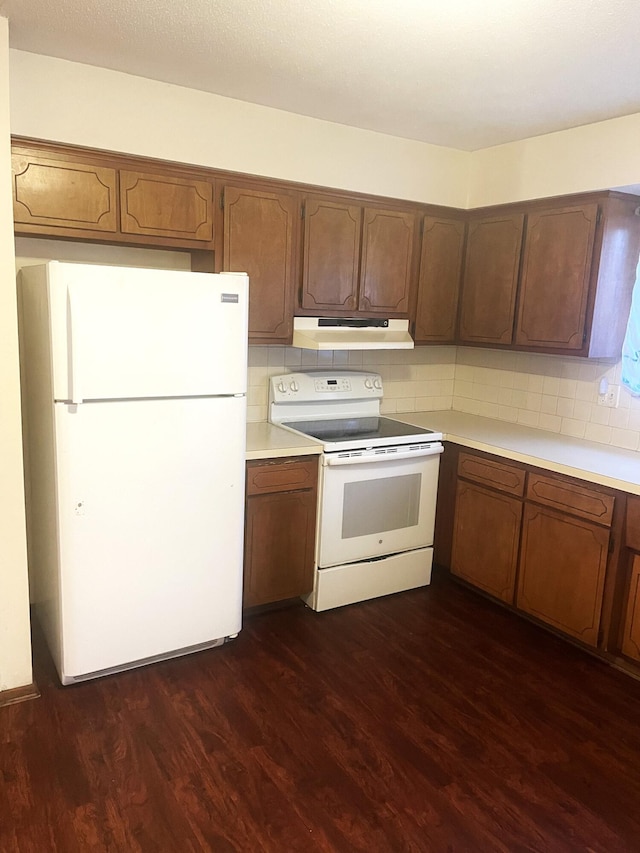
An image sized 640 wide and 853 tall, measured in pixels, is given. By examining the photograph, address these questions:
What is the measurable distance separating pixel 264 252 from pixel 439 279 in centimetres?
Result: 117

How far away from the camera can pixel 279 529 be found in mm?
3109

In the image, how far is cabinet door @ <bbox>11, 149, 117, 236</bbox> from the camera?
2.52 metres

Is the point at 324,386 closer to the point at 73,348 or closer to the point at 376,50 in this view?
the point at 73,348

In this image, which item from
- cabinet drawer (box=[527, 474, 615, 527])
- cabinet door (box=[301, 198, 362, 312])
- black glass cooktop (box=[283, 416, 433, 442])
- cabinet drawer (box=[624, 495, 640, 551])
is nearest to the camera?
cabinet drawer (box=[624, 495, 640, 551])

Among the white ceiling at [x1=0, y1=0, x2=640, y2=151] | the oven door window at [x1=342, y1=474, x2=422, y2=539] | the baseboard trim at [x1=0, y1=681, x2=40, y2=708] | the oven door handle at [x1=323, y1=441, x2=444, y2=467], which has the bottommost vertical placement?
the baseboard trim at [x1=0, y1=681, x2=40, y2=708]

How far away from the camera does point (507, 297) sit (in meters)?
3.54

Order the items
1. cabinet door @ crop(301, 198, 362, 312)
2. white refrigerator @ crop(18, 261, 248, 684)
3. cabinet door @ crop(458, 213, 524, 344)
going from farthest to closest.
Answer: cabinet door @ crop(458, 213, 524, 344) < cabinet door @ crop(301, 198, 362, 312) < white refrigerator @ crop(18, 261, 248, 684)

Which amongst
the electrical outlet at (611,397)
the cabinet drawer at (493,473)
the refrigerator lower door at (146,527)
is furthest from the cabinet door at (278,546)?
Answer: the electrical outlet at (611,397)

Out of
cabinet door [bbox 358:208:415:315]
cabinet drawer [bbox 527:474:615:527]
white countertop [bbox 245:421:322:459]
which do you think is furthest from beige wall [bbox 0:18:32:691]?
cabinet drawer [bbox 527:474:615:527]

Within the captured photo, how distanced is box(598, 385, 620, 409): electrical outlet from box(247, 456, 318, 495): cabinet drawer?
5.22 ft

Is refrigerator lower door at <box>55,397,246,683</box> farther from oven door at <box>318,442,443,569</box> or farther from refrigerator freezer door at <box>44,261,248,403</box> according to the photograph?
oven door at <box>318,442,443,569</box>

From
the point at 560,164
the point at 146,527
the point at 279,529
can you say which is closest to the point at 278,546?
the point at 279,529

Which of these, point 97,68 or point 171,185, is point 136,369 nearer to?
point 171,185

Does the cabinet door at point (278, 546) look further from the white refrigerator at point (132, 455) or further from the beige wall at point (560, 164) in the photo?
the beige wall at point (560, 164)
